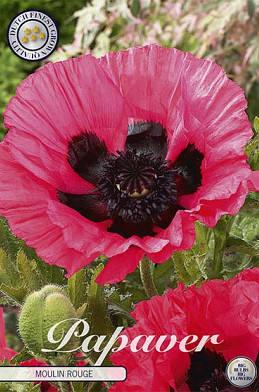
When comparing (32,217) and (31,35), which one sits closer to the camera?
(32,217)

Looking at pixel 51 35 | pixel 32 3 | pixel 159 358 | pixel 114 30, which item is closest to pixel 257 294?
pixel 159 358

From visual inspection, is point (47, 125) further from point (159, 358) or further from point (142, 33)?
point (142, 33)

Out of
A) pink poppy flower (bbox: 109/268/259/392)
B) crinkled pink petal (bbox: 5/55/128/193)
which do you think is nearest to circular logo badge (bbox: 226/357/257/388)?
pink poppy flower (bbox: 109/268/259/392)

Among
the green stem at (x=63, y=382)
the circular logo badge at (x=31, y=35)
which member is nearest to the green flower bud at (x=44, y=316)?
the green stem at (x=63, y=382)

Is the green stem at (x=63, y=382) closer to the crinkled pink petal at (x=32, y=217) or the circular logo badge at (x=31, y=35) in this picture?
the crinkled pink petal at (x=32, y=217)

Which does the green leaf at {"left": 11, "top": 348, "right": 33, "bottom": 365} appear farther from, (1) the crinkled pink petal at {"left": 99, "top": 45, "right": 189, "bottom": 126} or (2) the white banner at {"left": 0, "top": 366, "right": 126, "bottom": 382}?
(1) the crinkled pink petal at {"left": 99, "top": 45, "right": 189, "bottom": 126}

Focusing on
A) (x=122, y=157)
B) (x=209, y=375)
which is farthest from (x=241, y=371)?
(x=122, y=157)

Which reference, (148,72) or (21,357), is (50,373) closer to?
(21,357)
